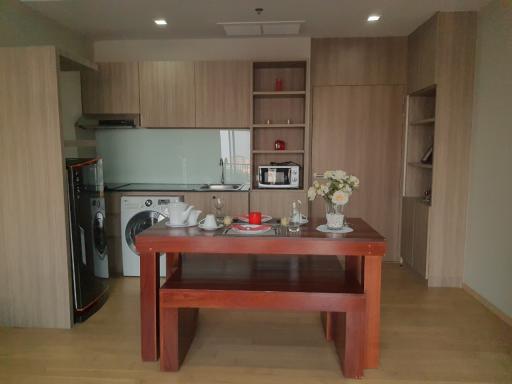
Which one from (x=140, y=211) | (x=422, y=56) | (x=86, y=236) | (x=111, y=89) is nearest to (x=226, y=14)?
(x=111, y=89)

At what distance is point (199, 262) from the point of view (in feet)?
8.79

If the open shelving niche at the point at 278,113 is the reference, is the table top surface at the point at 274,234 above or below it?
below

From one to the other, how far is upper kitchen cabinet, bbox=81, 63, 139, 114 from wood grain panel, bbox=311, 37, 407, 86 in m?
2.03

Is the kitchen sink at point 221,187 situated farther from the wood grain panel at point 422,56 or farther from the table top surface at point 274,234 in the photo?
the wood grain panel at point 422,56

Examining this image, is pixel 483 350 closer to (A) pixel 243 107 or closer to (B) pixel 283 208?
(B) pixel 283 208

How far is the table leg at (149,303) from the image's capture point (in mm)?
2289

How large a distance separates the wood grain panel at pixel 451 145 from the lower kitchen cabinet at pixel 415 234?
0.08 m

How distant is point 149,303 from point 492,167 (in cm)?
295

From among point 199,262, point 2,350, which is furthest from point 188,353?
point 2,350

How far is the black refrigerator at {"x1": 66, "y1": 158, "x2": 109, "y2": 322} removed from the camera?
284 centimetres

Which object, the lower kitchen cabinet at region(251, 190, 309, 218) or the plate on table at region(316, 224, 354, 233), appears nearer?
the plate on table at region(316, 224, 354, 233)

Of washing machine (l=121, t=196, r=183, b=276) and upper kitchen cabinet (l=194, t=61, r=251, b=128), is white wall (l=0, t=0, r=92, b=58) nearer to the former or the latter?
upper kitchen cabinet (l=194, t=61, r=251, b=128)

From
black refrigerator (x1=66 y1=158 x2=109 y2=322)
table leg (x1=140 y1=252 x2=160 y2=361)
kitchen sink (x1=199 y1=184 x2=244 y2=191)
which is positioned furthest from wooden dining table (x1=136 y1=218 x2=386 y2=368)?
kitchen sink (x1=199 y1=184 x2=244 y2=191)

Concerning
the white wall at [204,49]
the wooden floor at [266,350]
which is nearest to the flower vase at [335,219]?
the wooden floor at [266,350]
